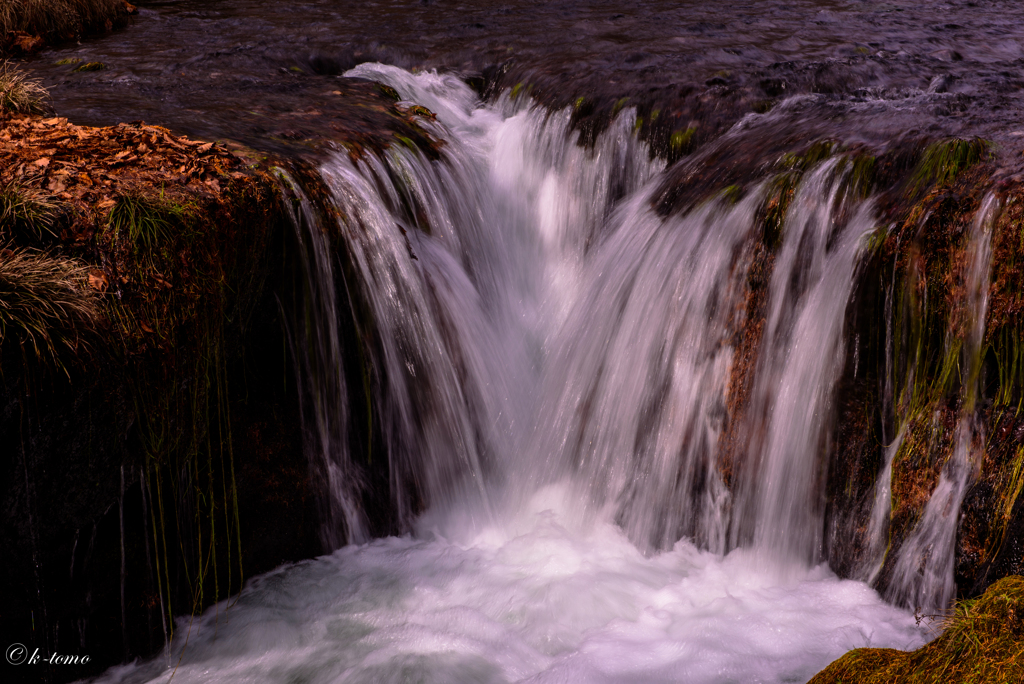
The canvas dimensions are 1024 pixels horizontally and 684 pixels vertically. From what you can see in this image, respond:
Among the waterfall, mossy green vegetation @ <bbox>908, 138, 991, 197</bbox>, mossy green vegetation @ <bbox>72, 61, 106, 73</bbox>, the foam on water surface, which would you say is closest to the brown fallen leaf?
the foam on water surface

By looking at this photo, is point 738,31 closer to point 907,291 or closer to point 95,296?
point 907,291

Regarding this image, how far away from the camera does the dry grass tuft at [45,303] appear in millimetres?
3191

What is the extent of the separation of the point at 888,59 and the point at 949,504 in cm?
561

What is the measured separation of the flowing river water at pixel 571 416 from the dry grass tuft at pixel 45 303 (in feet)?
4.34

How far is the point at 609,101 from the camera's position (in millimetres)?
7012

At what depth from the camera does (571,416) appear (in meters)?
5.35

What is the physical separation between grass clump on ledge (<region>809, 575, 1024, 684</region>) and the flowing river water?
0.82 m

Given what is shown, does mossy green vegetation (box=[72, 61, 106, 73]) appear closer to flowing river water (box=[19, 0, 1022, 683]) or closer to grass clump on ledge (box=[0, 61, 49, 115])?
flowing river water (box=[19, 0, 1022, 683])

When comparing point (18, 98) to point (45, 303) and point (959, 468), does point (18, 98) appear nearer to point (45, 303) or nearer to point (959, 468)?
point (45, 303)

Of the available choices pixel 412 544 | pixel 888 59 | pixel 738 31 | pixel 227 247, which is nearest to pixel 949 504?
pixel 412 544

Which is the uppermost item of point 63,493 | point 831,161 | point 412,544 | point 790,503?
point 831,161

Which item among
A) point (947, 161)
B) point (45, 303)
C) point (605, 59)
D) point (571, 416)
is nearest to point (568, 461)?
point (571, 416)

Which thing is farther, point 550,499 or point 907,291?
point 550,499

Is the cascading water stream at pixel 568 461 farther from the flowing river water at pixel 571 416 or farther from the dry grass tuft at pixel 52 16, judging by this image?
the dry grass tuft at pixel 52 16
